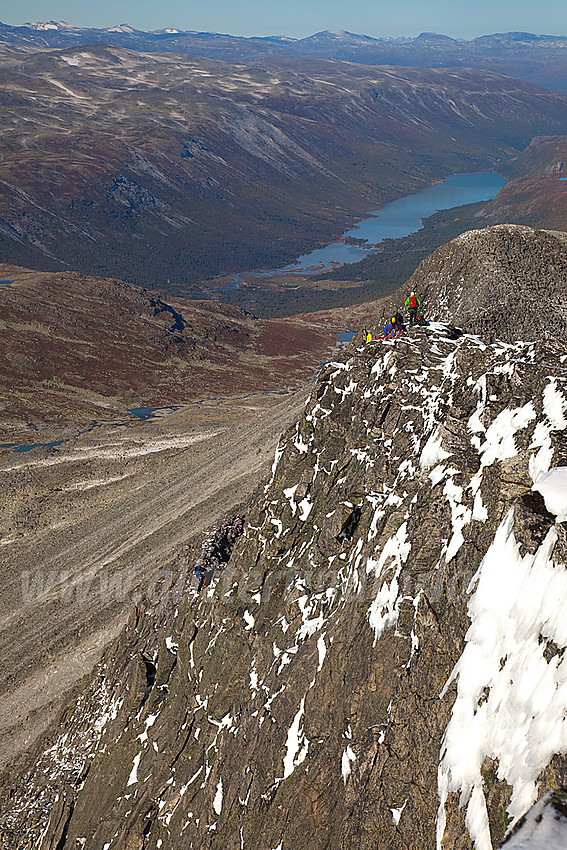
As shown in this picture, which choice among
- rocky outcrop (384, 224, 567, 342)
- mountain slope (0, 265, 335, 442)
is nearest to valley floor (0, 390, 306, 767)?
rocky outcrop (384, 224, 567, 342)

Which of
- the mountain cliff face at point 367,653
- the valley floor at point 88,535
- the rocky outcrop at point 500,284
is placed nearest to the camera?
the mountain cliff face at point 367,653

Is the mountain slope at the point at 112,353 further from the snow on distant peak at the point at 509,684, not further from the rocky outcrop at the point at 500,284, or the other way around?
the snow on distant peak at the point at 509,684

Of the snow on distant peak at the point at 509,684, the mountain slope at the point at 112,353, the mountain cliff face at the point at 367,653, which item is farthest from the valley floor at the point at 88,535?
the snow on distant peak at the point at 509,684

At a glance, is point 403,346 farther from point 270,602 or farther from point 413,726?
point 413,726

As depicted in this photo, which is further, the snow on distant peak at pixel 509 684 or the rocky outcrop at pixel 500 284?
the rocky outcrop at pixel 500 284

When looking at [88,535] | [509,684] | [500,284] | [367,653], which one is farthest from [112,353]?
[509,684]

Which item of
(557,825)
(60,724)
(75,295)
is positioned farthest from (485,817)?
(75,295)

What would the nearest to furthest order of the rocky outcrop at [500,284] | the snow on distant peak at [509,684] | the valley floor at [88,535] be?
1. the snow on distant peak at [509,684]
2. the rocky outcrop at [500,284]
3. the valley floor at [88,535]
